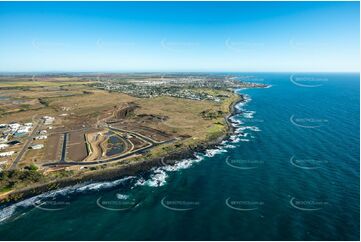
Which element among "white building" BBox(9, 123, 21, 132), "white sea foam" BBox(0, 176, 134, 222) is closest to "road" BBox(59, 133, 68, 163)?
"white sea foam" BBox(0, 176, 134, 222)

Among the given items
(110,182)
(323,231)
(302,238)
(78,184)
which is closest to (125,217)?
(110,182)

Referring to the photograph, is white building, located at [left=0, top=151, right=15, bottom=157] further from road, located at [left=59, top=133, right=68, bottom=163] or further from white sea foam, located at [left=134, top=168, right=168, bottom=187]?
white sea foam, located at [left=134, top=168, right=168, bottom=187]

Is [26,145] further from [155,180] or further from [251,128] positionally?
[251,128]

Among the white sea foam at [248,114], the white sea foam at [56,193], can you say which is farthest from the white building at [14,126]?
the white sea foam at [248,114]

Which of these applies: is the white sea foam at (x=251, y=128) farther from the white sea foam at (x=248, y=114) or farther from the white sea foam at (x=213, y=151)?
the white sea foam at (x=213, y=151)

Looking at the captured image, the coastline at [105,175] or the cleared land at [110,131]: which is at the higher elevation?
the cleared land at [110,131]

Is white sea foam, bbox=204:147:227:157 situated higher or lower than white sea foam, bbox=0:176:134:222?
higher

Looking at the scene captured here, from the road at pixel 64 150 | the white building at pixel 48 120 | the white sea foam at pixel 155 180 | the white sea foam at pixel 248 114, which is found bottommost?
the white sea foam at pixel 155 180

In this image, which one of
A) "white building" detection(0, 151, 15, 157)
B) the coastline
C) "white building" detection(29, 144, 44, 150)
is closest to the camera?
the coastline

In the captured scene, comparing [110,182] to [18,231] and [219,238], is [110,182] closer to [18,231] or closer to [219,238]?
[18,231]
